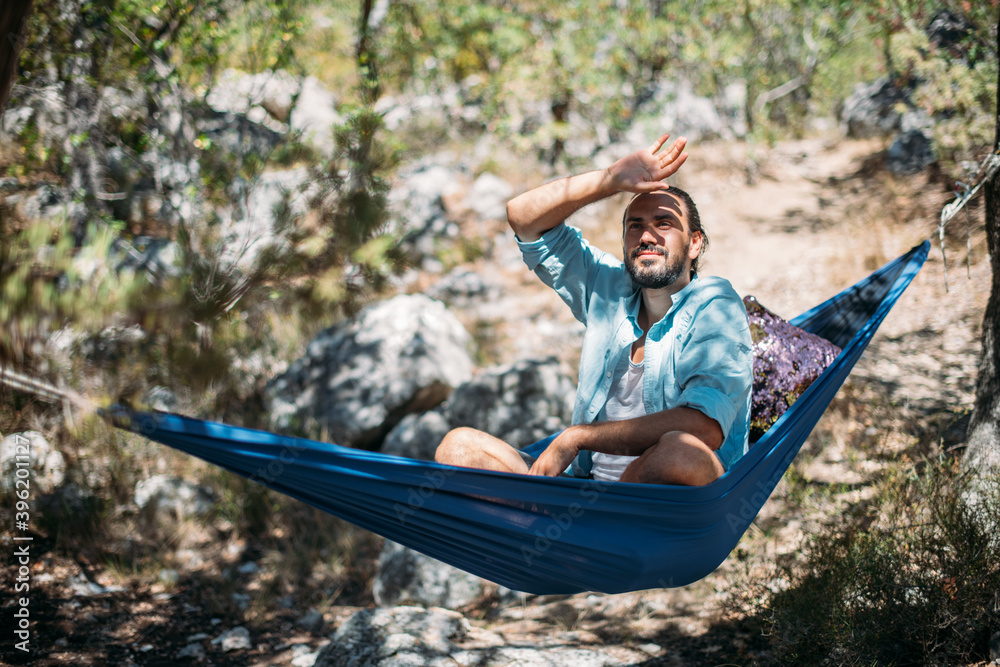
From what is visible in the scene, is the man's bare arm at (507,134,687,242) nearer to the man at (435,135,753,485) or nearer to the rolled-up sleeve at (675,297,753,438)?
the man at (435,135,753,485)

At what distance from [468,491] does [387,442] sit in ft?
6.79

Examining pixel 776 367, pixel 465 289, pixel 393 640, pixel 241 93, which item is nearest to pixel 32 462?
pixel 393 640

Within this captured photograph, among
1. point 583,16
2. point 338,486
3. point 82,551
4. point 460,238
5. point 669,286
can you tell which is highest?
point 583,16

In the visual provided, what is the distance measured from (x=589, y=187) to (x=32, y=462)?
107 inches

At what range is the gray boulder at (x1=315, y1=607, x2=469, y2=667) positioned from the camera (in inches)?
76.7

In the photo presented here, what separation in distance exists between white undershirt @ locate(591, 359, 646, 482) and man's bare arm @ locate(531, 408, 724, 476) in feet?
0.62

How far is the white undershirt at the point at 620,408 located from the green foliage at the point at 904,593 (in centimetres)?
59

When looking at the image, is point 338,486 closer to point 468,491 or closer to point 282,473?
point 282,473

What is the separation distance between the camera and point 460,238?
6.23m

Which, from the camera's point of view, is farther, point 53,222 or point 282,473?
point 282,473

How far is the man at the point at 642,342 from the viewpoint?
1.48m

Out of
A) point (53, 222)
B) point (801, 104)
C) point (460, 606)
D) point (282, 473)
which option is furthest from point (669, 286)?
point (801, 104)

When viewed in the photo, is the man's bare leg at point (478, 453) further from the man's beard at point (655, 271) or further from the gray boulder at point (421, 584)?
the gray boulder at point (421, 584)

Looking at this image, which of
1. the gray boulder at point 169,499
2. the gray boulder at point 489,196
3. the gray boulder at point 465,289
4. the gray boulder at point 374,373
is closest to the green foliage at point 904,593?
the gray boulder at point 374,373
